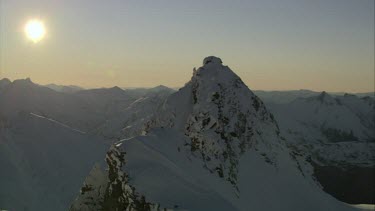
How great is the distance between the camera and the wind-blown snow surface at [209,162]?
1054 inches

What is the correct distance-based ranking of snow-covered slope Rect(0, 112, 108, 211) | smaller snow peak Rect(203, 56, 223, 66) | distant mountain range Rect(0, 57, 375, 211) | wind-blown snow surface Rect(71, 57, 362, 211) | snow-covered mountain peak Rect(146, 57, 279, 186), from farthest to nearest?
snow-covered slope Rect(0, 112, 108, 211), smaller snow peak Rect(203, 56, 223, 66), snow-covered mountain peak Rect(146, 57, 279, 186), distant mountain range Rect(0, 57, 375, 211), wind-blown snow surface Rect(71, 57, 362, 211)

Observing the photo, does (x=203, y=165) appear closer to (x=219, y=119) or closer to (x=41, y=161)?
(x=219, y=119)

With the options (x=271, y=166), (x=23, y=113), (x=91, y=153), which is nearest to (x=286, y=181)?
(x=271, y=166)

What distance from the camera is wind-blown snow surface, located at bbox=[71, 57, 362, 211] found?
2678 centimetres

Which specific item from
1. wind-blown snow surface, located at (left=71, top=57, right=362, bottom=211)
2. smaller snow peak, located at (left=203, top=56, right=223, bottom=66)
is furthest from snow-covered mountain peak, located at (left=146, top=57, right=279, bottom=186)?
wind-blown snow surface, located at (left=71, top=57, right=362, bottom=211)

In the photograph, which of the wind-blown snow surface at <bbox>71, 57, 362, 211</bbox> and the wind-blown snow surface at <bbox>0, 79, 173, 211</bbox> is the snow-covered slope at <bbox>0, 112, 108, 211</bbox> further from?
the wind-blown snow surface at <bbox>71, 57, 362, 211</bbox>

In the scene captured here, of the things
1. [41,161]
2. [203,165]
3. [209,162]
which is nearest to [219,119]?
[209,162]

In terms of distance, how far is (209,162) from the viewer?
39.4 metres

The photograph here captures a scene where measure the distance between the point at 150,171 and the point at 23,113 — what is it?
83870 millimetres

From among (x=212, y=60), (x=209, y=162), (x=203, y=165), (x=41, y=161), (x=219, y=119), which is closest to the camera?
(x=203, y=165)

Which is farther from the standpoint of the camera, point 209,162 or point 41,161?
point 41,161

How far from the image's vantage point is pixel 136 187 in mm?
25812

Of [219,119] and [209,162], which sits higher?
[219,119]

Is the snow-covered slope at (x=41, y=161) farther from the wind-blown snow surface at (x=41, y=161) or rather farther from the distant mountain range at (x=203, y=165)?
the distant mountain range at (x=203, y=165)
